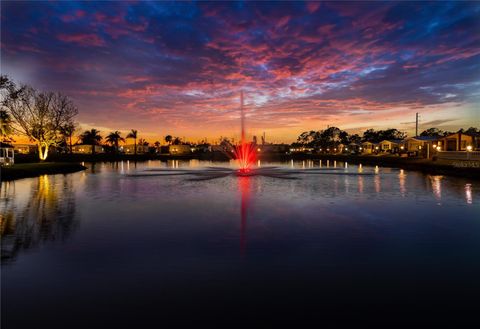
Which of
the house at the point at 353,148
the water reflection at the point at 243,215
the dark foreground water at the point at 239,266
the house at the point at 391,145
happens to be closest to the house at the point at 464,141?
the house at the point at 391,145

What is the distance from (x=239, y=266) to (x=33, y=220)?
13.1 meters

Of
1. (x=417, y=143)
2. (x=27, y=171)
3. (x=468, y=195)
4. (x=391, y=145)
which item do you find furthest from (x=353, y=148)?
(x=27, y=171)

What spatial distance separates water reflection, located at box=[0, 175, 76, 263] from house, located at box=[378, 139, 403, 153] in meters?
122

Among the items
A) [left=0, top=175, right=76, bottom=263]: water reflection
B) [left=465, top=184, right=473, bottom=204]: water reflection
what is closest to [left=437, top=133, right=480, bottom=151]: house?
[left=465, top=184, right=473, bottom=204]: water reflection

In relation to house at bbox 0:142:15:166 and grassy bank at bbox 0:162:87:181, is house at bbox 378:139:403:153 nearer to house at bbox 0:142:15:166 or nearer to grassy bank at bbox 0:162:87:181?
grassy bank at bbox 0:162:87:181

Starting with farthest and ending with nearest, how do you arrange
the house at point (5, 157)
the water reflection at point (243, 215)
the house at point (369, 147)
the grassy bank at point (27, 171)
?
the house at point (369, 147)
the house at point (5, 157)
the grassy bank at point (27, 171)
the water reflection at point (243, 215)

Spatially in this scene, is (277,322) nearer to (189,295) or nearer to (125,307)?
(189,295)

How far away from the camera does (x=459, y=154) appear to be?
58.7 m

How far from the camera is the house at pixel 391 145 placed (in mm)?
128238

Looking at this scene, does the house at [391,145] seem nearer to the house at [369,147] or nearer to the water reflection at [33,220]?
the house at [369,147]

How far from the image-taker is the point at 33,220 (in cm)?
1834

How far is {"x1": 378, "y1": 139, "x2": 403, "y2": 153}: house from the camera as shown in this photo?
128m

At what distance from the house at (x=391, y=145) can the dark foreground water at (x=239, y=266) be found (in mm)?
115925

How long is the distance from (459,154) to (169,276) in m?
62.6
